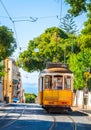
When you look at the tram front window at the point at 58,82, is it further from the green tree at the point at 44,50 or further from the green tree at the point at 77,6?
the green tree at the point at 44,50

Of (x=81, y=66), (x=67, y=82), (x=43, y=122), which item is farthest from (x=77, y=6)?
(x=81, y=66)

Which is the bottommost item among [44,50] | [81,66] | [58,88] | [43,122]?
[43,122]

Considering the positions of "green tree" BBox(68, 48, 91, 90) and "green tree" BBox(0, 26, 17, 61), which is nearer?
"green tree" BBox(0, 26, 17, 61)

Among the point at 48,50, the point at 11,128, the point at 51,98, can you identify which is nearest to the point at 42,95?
the point at 51,98

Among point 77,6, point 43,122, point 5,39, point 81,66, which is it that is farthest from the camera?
point 81,66

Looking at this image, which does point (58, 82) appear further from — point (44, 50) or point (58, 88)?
point (44, 50)

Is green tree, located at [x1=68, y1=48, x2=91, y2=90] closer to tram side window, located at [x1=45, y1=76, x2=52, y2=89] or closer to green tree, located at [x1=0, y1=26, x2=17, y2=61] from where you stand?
green tree, located at [x1=0, y1=26, x2=17, y2=61]

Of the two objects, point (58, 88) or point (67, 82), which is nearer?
point (67, 82)

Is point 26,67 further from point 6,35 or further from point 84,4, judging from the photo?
point 84,4

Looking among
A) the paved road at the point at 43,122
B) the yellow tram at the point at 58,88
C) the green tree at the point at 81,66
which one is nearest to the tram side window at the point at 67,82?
the yellow tram at the point at 58,88

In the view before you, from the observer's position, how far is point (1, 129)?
26047 mm

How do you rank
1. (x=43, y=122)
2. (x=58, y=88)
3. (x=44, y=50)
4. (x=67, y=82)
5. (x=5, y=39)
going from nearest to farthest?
(x=43, y=122)
(x=67, y=82)
(x=58, y=88)
(x=5, y=39)
(x=44, y=50)

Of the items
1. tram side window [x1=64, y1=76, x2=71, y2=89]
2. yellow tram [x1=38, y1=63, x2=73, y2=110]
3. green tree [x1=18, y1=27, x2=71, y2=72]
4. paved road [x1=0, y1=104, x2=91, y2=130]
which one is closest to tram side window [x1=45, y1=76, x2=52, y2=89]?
yellow tram [x1=38, y1=63, x2=73, y2=110]

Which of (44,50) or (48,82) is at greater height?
(44,50)
